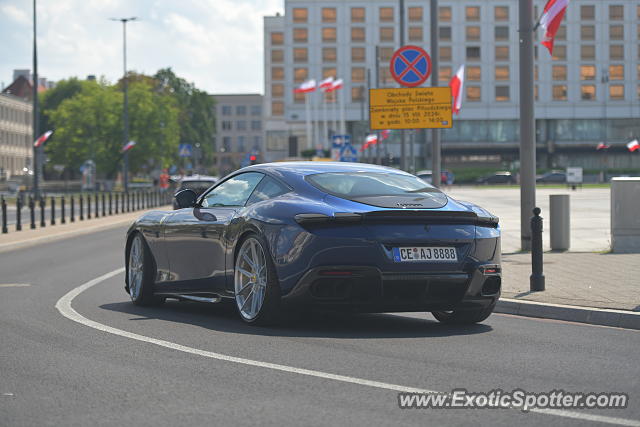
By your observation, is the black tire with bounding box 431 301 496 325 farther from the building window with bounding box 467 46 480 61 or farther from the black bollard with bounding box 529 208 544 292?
the building window with bounding box 467 46 480 61

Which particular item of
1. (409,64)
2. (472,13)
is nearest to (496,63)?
(472,13)

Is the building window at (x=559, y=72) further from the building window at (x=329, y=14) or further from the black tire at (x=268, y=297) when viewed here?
the black tire at (x=268, y=297)

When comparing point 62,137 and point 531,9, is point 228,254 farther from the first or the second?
point 62,137

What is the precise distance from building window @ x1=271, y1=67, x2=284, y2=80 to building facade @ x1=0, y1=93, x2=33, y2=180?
3107 centimetres

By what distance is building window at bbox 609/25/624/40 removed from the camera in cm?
11094

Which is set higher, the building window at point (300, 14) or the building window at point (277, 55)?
the building window at point (300, 14)

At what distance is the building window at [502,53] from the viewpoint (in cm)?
11219

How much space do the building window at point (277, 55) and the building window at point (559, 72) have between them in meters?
28.2

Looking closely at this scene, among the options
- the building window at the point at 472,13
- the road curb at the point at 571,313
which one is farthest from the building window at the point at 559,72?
the road curb at the point at 571,313

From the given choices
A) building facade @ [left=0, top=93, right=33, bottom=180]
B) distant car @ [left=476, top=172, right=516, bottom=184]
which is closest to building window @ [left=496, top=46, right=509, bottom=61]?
distant car @ [left=476, top=172, right=516, bottom=184]

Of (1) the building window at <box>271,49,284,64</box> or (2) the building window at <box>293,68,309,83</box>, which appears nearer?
(2) the building window at <box>293,68,309,83</box>

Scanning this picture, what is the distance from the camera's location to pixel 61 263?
18.0 metres

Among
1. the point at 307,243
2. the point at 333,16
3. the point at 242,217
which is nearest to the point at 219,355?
the point at 307,243

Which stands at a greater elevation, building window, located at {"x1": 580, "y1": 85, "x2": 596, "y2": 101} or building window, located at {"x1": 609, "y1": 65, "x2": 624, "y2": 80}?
building window, located at {"x1": 609, "y1": 65, "x2": 624, "y2": 80}
